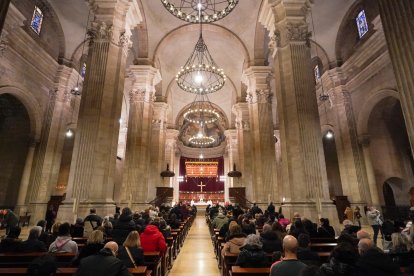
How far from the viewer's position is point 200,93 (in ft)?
43.5

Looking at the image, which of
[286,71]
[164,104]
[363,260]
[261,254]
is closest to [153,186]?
[164,104]

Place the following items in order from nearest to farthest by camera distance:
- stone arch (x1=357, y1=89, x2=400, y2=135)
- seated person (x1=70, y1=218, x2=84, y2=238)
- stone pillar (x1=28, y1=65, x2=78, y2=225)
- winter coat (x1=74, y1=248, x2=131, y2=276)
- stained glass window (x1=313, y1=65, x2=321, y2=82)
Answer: winter coat (x1=74, y1=248, x2=131, y2=276), seated person (x1=70, y1=218, x2=84, y2=238), stone arch (x1=357, y1=89, x2=400, y2=135), stone pillar (x1=28, y1=65, x2=78, y2=225), stained glass window (x1=313, y1=65, x2=321, y2=82)

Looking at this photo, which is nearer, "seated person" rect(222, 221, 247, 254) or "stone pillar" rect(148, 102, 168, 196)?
"seated person" rect(222, 221, 247, 254)

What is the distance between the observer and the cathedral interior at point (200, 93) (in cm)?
776

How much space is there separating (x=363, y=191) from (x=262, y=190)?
4.90 metres

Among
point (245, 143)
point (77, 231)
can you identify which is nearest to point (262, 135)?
point (245, 143)

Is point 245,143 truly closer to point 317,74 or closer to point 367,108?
point 317,74

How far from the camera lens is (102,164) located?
25.1 ft

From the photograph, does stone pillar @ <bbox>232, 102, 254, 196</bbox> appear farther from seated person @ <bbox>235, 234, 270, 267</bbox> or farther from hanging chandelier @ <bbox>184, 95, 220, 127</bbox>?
seated person @ <bbox>235, 234, 270, 267</bbox>

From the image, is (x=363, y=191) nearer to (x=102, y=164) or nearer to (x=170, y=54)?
(x=102, y=164)

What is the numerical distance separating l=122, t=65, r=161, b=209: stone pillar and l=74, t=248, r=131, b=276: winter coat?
34.1ft

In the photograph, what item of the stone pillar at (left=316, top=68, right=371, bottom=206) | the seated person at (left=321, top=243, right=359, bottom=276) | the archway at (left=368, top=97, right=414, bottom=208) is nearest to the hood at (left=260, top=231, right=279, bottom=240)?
the seated person at (left=321, top=243, right=359, bottom=276)

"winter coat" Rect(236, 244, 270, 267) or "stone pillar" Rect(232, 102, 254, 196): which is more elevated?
"stone pillar" Rect(232, 102, 254, 196)

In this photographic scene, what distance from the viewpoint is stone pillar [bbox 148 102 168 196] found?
16719 millimetres
